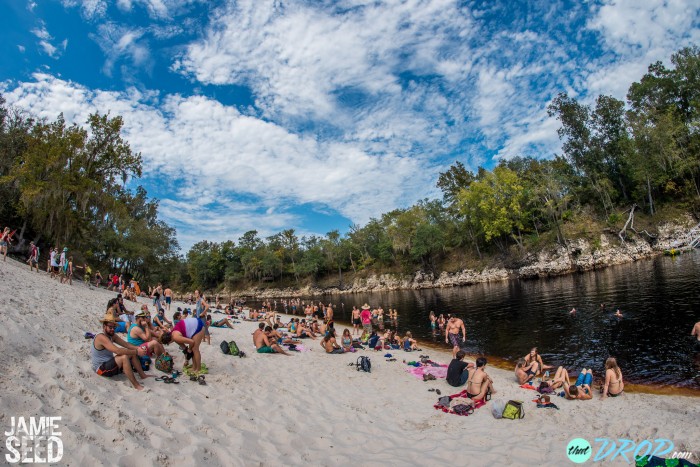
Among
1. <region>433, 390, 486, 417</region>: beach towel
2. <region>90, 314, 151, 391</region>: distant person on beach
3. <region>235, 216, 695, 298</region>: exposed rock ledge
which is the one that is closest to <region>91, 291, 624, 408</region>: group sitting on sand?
<region>90, 314, 151, 391</region>: distant person on beach

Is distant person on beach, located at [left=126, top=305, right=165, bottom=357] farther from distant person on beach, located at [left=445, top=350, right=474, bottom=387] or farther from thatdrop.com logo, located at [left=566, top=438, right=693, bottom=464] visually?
thatdrop.com logo, located at [left=566, top=438, right=693, bottom=464]

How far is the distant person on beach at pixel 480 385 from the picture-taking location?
8.51 metres

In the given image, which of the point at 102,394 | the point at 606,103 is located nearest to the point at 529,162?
the point at 606,103

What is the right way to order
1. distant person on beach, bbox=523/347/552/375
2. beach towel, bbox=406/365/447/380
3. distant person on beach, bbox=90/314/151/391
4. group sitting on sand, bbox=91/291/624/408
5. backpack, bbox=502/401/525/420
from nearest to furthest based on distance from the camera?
distant person on beach, bbox=90/314/151/391
group sitting on sand, bbox=91/291/624/408
backpack, bbox=502/401/525/420
distant person on beach, bbox=523/347/552/375
beach towel, bbox=406/365/447/380

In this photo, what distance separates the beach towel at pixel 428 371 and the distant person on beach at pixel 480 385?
7.68 ft

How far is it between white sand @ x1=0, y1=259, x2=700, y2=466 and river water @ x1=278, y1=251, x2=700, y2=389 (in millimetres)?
3299

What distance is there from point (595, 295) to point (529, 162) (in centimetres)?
5091

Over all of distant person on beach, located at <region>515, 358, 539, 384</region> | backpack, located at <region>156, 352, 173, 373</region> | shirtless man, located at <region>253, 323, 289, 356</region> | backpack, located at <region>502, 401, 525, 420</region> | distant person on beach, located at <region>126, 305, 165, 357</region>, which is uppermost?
distant person on beach, located at <region>126, 305, 165, 357</region>

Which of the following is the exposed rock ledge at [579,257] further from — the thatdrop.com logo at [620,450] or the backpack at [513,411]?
the thatdrop.com logo at [620,450]

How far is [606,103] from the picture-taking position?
48719 millimetres

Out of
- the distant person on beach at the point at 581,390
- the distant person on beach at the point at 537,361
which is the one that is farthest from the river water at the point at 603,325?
the distant person on beach at the point at 581,390

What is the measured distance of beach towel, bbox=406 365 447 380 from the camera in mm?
11250

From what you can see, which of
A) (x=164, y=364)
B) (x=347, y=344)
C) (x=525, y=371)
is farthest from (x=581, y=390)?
(x=164, y=364)

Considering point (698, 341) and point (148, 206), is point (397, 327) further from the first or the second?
point (148, 206)
